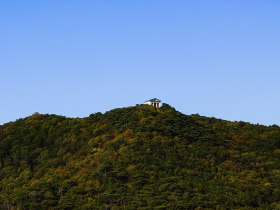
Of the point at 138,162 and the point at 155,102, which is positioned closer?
the point at 138,162

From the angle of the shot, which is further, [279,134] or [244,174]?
[279,134]

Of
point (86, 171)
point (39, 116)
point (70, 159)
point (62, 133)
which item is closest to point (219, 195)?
point (86, 171)

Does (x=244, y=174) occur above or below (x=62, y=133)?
below

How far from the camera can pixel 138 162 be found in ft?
370

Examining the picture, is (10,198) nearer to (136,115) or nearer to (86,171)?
(86,171)

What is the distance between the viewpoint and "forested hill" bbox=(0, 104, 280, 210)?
105 m

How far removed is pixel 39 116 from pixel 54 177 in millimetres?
25921

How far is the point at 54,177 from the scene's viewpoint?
114 m

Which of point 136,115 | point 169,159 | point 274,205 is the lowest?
point 274,205

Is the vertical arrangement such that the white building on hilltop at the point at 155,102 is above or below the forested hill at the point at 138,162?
above

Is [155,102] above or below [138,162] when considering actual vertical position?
above

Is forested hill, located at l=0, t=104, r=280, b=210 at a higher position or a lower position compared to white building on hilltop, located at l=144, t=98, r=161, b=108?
lower

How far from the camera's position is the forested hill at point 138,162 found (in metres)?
105

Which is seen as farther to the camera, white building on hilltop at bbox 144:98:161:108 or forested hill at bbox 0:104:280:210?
white building on hilltop at bbox 144:98:161:108
